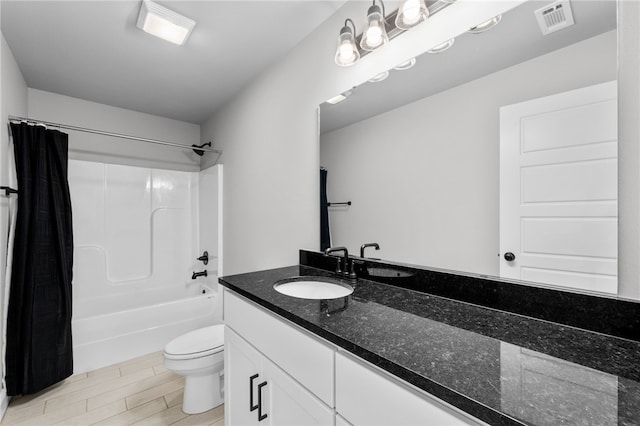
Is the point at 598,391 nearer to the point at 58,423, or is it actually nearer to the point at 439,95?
the point at 439,95

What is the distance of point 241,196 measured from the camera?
248 cm

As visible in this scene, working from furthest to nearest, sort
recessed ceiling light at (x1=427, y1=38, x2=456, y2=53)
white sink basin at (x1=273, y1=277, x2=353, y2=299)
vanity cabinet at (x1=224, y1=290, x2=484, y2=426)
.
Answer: white sink basin at (x1=273, y1=277, x2=353, y2=299) < recessed ceiling light at (x1=427, y1=38, x2=456, y2=53) < vanity cabinet at (x1=224, y1=290, x2=484, y2=426)

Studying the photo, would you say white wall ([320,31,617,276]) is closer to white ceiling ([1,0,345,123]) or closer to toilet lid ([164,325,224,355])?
white ceiling ([1,0,345,123])

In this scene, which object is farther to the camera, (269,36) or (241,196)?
(241,196)

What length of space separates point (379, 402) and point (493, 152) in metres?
0.90

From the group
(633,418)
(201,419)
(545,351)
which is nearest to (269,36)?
(545,351)

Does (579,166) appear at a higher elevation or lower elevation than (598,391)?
higher

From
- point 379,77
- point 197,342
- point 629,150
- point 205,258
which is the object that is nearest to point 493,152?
point 629,150

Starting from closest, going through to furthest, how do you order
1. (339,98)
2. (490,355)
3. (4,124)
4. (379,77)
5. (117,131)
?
(490,355), (379,77), (339,98), (4,124), (117,131)

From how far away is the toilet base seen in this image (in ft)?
5.87

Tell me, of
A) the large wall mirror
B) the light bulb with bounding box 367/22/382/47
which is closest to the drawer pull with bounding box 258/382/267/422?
Result: the large wall mirror

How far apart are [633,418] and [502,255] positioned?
58cm

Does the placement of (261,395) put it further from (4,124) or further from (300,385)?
(4,124)

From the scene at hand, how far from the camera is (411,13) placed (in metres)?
1.18
